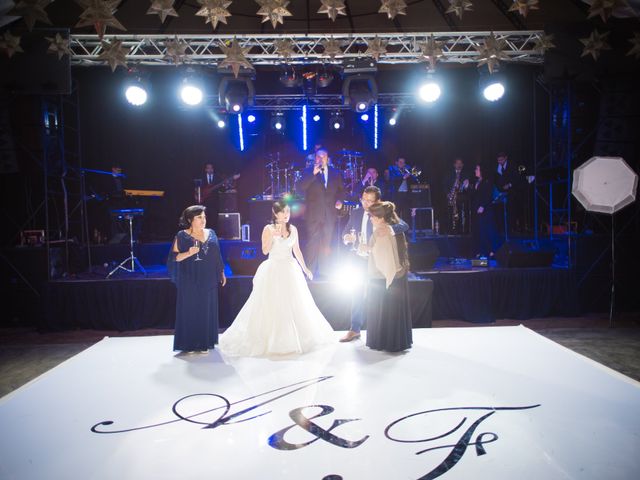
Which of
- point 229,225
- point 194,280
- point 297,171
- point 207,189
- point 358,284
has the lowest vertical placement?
point 358,284

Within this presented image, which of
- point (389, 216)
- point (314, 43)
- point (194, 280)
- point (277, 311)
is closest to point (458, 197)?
point (314, 43)

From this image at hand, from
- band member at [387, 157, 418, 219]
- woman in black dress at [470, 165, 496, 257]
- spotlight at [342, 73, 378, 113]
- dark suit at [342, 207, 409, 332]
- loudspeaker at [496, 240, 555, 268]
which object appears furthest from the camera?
band member at [387, 157, 418, 219]

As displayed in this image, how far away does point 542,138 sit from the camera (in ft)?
37.4

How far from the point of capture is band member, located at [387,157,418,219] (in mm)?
10188

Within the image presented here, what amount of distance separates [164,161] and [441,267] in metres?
7.92

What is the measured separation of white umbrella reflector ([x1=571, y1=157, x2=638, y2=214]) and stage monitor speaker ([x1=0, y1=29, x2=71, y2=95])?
28.9 ft

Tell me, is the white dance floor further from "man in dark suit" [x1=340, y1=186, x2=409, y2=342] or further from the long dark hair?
the long dark hair

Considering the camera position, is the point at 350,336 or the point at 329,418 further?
the point at 350,336

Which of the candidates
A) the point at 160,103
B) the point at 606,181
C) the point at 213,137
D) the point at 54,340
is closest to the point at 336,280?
the point at 54,340

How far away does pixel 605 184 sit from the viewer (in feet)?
24.2

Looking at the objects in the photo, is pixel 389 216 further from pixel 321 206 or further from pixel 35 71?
pixel 35 71

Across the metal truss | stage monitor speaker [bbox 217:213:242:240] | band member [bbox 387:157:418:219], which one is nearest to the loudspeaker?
band member [bbox 387:157:418:219]

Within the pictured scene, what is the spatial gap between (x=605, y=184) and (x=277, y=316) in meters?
5.98

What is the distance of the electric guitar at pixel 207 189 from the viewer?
36.9 feet
